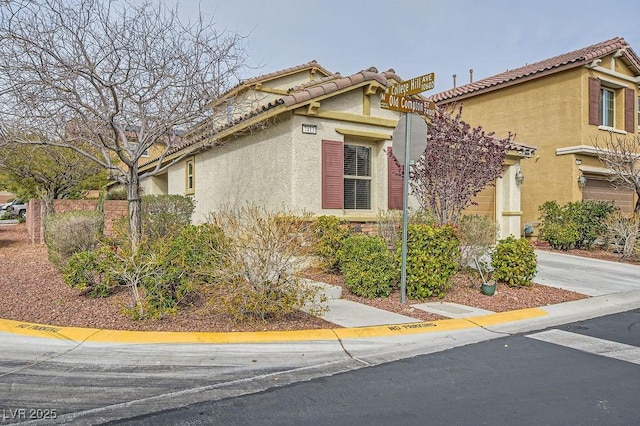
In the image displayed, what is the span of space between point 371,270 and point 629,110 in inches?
620

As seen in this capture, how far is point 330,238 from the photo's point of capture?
9.26 meters

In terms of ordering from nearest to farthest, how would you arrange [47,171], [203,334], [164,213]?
[203,334]
[164,213]
[47,171]

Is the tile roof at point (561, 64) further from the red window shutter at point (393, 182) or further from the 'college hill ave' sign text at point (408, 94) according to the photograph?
the 'college hill ave' sign text at point (408, 94)

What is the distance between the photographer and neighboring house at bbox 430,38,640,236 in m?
16.1

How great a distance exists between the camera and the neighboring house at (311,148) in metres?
10.3

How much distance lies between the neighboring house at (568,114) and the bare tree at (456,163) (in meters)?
7.75

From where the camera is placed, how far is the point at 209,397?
155 inches

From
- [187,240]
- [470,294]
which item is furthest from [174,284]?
[470,294]

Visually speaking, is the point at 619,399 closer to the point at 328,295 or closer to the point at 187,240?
the point at 328,295

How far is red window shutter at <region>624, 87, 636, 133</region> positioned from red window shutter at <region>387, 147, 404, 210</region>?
1163 centimetres

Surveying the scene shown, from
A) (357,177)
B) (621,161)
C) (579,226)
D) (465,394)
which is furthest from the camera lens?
(621,161)
